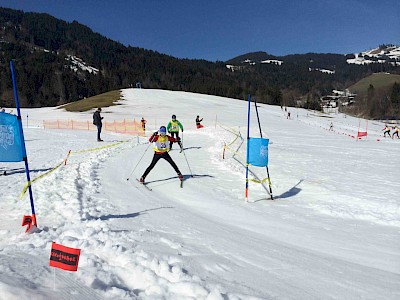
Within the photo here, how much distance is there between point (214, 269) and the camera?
12.9ft

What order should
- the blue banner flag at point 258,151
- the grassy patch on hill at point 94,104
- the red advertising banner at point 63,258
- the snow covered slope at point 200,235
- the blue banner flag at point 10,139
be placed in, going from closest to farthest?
the red advertising banner at point 63,258
the snow covered slope at point 200,235
the blue banner flag at point 10,139
the blue banner flag at point 258,151
the grassy patch on hill at point 94,104

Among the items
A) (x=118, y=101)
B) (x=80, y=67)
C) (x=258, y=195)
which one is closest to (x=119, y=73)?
(x=80, y=67)

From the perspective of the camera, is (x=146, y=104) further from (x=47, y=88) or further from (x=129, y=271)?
(x=47, y=88)

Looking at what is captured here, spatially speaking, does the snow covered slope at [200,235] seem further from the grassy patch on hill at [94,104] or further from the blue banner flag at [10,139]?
the grassy patch on hill at [94,104]

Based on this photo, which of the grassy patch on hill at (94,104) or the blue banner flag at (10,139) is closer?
the blue banner flag at (10,139)

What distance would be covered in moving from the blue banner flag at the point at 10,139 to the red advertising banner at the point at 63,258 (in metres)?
2.62

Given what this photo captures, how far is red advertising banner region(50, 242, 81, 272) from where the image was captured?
316 centimetres

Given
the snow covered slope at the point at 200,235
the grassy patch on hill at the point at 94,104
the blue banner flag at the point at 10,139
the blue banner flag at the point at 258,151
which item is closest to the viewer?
the snow covered slope at the point at 200,235

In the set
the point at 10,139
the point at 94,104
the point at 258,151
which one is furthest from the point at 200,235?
the point at 94,104

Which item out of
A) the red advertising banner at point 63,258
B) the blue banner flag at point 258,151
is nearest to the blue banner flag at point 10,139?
the red advertising banner at point 63,258

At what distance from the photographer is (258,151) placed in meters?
8.45

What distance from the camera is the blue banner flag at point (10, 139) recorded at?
4917 millimetres

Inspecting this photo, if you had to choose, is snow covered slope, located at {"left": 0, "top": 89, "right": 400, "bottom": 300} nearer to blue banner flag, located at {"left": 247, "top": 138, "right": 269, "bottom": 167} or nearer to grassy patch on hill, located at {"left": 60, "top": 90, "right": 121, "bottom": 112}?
blue banner flag, located at {"left": 247, "top": 138, "right": 269, "bottom": 167}

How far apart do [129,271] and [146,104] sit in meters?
65.4
